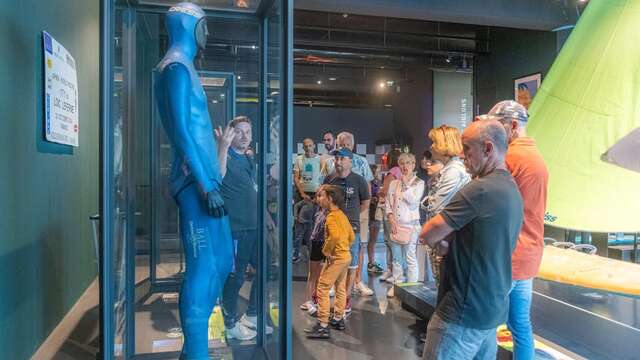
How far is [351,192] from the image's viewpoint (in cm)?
382

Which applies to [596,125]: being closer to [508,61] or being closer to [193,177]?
[193,177]

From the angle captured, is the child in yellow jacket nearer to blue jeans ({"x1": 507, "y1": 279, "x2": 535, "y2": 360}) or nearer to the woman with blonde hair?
the woman with blonde hair

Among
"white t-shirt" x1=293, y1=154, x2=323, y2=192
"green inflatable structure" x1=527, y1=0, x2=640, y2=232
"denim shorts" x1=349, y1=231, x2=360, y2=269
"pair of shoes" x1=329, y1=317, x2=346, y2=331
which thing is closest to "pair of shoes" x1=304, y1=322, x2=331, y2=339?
"pair of shoes" x1=329, y1=317, x2=346, y2=331

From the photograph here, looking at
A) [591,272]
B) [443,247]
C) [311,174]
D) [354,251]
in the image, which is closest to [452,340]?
[443,247]

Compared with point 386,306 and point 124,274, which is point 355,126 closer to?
point 386,306

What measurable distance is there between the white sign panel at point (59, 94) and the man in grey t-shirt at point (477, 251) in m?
2.23

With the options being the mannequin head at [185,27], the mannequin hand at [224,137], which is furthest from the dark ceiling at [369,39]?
the mannequin hand at [224,137]

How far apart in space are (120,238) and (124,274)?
0.30 meters

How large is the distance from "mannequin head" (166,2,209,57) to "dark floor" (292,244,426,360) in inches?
77.1

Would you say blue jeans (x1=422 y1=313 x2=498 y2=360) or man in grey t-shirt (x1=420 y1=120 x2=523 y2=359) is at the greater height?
man in grey t-shirt (x1=420 y1=120 x2=523 y2=359)

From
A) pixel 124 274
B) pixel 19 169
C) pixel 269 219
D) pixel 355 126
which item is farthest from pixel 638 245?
pixel 355 126

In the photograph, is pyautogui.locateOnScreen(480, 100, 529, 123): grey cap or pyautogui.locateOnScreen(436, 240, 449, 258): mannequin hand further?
pyautogui.locateOnScreen(480, 100, 529, 123): grey cap

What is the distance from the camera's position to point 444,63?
8727 millimetres

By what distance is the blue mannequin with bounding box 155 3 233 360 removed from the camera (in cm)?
184
